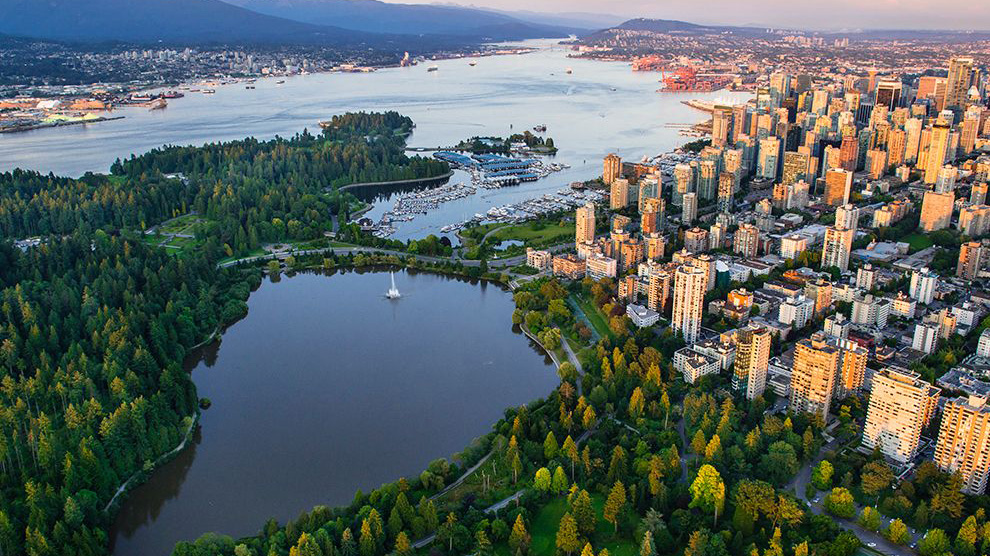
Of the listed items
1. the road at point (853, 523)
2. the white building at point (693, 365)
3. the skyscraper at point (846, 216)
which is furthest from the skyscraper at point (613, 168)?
the road at point (853, 523)

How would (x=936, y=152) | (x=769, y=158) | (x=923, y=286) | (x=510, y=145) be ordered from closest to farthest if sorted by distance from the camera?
(x=923, y=286), (x=936, y=152), (x=769, y=158), (x=510, y=145)

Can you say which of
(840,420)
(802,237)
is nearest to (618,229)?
(802,237)

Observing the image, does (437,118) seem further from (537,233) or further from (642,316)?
(642,316)

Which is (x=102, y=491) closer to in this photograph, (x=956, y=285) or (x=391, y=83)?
(x=956, y=285)

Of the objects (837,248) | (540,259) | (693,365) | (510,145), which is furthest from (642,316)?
(510,145)

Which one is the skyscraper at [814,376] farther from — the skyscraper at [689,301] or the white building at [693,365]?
the skyscraper at [689,301]

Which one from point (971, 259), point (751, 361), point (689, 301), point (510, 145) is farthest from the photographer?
point (510, 145)
